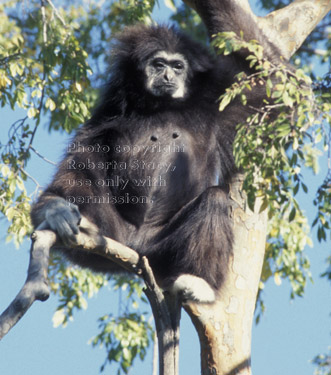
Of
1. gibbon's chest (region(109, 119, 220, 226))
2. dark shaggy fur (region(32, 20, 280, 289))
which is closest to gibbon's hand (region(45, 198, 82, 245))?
dark shaggy fur (region(32, 20, 280, 289))

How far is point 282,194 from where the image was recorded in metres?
4.47

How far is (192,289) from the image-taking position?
18.8 feet

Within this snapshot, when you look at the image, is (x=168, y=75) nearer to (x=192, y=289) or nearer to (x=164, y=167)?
(x=164, y=167)

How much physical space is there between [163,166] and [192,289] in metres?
1.47

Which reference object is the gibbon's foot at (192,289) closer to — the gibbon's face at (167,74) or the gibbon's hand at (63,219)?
the gibbon's hand at (63,219)

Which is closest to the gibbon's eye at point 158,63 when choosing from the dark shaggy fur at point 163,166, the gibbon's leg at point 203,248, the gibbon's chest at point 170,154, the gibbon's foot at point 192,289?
the dark shaggy fur at point 163,166

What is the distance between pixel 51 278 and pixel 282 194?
5871 mm

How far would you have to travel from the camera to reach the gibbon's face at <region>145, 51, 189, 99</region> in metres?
6.82

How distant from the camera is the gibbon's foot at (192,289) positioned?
571cm

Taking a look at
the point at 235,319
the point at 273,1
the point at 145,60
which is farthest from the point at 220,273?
the point at 273,1

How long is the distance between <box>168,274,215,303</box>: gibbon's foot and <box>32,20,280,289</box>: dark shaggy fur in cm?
12

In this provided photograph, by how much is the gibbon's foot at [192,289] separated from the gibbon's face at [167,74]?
209 cm

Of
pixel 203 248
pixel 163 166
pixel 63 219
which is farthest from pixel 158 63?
pixel 63 219

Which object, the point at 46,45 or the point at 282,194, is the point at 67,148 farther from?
the point at 282,194
